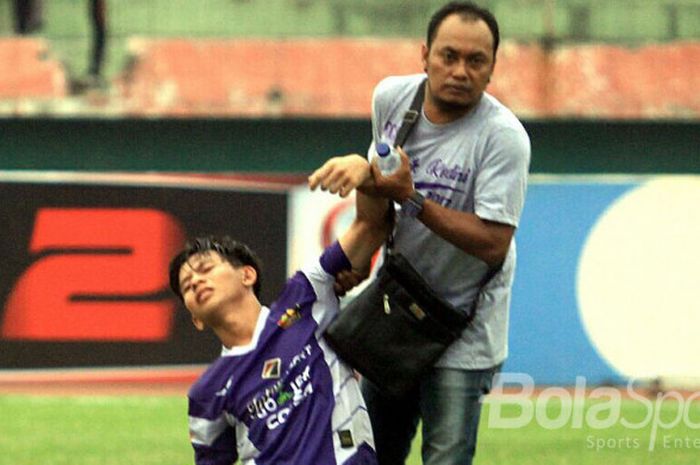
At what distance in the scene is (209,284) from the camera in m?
4.91

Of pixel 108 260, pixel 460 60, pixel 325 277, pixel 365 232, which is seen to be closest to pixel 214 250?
pixel 325 277

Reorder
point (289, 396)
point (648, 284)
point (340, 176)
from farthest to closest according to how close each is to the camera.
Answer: point (648, 284), point (289, 396), point (340, 176)

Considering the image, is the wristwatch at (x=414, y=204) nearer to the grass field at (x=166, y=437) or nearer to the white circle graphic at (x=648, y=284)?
the grass field at (x=166, y=437)

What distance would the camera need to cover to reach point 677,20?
17.8 m

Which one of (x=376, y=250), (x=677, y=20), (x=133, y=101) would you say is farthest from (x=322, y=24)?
(x=376, y=250)

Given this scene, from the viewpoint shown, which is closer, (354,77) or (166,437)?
(166,437)

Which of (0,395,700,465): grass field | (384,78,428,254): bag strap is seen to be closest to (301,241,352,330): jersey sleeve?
(384,78,428,254): bag strap

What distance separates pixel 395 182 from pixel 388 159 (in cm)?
7

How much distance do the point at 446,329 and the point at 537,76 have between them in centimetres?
1302

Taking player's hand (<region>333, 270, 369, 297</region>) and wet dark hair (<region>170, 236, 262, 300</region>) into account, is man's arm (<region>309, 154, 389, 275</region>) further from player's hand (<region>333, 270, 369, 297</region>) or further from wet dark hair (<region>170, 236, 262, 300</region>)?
wet dark hair (<region>170, 236, 262, 300</region>)

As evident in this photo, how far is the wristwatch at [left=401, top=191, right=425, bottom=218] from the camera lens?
4.64 metres

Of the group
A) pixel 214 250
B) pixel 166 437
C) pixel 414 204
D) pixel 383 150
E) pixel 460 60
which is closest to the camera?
pixel 383 150

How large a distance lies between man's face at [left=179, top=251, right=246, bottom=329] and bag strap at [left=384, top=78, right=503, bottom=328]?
458 mm

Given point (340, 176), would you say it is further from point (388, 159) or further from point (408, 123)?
point (408, 123)
